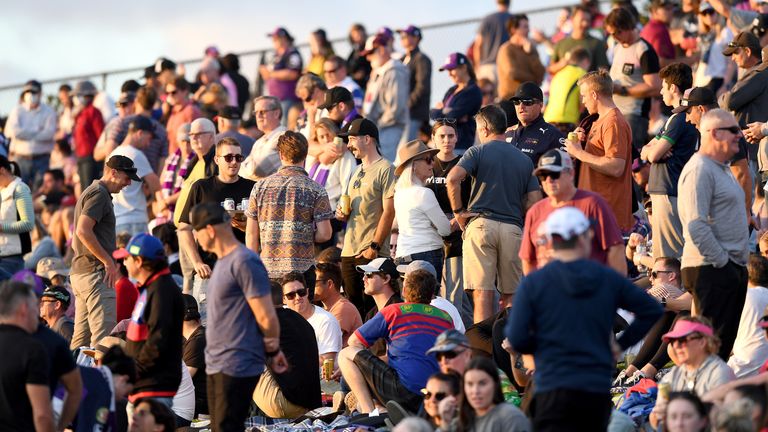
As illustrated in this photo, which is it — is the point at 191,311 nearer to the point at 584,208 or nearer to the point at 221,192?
the point at 221,192

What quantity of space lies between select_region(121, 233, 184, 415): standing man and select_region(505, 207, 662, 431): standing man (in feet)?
8.54

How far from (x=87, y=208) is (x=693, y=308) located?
525cm


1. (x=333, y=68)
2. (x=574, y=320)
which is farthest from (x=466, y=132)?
(x=574, y=320)

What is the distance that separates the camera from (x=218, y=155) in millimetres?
12875

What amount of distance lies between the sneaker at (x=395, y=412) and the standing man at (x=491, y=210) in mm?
1750

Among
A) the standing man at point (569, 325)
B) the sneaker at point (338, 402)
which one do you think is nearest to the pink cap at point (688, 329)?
the standing man at point (569, 325)

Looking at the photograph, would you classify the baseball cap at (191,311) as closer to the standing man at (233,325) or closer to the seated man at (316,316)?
the seated man at (316,316)

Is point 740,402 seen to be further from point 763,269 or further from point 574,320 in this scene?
point 763,269

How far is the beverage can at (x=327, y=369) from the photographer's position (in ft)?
39.2

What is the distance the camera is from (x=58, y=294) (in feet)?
44.1

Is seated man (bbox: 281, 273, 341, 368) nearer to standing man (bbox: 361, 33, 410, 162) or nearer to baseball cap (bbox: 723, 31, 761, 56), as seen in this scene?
baseball cap (bbox: 723, 31, 761, 56)

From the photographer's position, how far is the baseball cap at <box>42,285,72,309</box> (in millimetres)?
13398

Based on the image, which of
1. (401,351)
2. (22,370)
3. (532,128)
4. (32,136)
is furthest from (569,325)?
(32,136)

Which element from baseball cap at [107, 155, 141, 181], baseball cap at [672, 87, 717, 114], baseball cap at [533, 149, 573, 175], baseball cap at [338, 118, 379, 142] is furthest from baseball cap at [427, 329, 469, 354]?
baseball cap at [107, 155, 141, 181]
